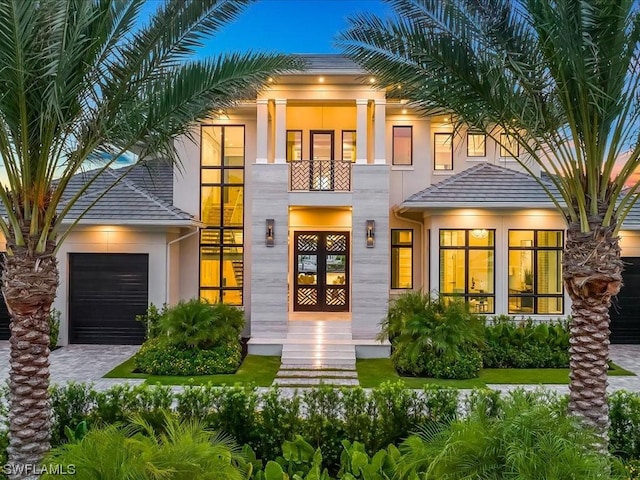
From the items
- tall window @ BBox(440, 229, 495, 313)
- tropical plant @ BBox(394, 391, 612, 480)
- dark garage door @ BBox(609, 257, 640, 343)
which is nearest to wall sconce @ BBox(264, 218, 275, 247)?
tall window @ BBox(440, 229, 495, 313)

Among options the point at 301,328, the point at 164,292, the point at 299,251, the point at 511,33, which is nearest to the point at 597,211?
the point at 511,33

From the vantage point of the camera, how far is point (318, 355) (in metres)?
11.3

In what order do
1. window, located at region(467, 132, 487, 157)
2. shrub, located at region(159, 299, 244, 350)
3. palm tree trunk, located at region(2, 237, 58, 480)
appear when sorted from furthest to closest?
window, located at region(467, 132, 487, 157) < shrub, located at region(159, 299, 244, 350) < palm tree trunk, located at region(2, 237, 58, 480)

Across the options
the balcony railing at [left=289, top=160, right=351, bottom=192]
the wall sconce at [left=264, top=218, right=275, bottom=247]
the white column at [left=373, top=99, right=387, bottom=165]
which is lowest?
the wall sconce at [left=264, top=218, right=275, bottom=247]

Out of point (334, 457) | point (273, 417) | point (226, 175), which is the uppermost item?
point (226, 175)

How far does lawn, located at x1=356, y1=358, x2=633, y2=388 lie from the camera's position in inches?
379

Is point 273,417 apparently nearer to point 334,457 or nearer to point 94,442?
point 334,457

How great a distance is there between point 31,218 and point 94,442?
2.78 meters

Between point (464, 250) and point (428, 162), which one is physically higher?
point (428, 162)

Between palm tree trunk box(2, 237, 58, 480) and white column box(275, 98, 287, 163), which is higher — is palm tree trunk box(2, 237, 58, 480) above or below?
below

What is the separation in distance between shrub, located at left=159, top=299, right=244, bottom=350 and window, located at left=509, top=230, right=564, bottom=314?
835 centimetres

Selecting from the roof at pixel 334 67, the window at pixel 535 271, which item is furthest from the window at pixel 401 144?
the window at pixel 535 271

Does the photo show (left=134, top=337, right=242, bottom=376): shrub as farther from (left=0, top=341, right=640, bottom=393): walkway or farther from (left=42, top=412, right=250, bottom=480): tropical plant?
(left=42, top=412, right=250, bottom=480): tropical plant

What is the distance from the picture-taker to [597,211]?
17.5 feet
